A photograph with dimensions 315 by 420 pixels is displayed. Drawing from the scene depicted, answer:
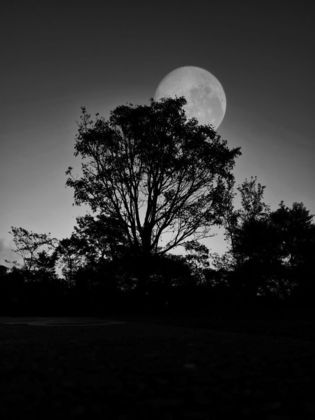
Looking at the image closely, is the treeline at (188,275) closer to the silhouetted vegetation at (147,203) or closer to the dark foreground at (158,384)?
the silhouetted vegetation at (147,203)

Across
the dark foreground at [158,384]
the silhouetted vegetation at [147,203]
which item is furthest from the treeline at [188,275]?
the dark foreground at [158,384]

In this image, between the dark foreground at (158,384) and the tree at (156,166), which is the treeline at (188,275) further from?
the dark foreground at (158,384)

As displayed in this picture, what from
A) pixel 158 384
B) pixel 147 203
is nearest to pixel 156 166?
pixel 147 203

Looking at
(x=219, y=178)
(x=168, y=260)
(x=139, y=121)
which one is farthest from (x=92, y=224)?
(x=219, y=178)

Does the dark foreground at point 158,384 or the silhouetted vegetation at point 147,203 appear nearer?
the dark foreground at point 158,384

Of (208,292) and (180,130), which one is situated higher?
(180,130)

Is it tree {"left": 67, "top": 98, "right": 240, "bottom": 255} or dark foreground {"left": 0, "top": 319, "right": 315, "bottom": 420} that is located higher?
tree {"left": 67, "top": 98, "right": 240, "bottom": 255}

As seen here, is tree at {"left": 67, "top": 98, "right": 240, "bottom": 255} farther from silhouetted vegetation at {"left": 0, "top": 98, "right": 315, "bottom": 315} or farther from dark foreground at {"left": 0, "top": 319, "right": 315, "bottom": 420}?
dark foreground at {"left": 0, "top": 319, "right": 315, "bottom": 420}

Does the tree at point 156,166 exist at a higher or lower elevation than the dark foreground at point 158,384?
higher

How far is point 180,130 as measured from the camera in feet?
71.2

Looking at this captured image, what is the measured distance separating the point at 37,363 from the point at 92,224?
1814cm

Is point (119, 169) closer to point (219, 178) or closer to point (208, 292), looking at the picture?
point (219, 178)

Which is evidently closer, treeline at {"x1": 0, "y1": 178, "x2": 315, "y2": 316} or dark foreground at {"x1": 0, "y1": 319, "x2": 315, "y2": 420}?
dark foreground at {"x1": 0, "y1": 319, "x2": 315, "y2": 420}

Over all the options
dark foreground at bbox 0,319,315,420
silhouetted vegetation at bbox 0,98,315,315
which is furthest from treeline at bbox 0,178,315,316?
dark foreground at bbox 0,319,315,420
